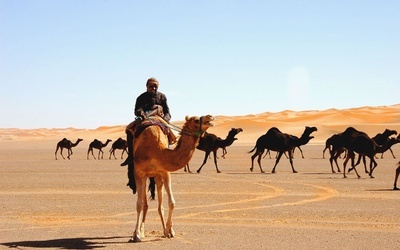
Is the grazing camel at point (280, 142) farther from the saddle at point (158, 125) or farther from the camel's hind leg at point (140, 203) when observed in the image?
the camel's hind leg at point (140, 203)

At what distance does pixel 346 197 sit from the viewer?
17297 mm

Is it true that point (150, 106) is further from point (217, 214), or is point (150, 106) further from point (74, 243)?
point (217, 214)

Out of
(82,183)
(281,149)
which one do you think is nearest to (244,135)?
(281,149)

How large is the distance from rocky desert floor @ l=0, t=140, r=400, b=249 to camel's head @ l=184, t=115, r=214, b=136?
5.53ft

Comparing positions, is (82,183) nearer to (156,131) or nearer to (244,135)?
(156,131)

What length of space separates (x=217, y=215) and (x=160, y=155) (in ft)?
12.2

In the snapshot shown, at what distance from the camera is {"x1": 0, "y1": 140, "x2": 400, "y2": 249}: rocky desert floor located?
10.5m

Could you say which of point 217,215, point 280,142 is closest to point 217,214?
point 217,215

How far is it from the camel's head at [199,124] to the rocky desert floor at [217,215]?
1.69m

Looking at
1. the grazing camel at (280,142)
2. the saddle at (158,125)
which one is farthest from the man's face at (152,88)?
the grazing camel at (280,142)

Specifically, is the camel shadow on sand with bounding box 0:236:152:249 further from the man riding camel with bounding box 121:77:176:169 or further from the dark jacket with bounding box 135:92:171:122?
the dark jacket with bounding box 135:92:171:122

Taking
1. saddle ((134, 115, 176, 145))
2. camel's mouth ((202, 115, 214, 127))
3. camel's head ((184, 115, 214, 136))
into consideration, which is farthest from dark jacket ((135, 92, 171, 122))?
camel's mouth ((202, 115, 214, 127))

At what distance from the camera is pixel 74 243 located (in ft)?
34.3

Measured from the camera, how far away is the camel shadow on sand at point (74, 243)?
400 inches
